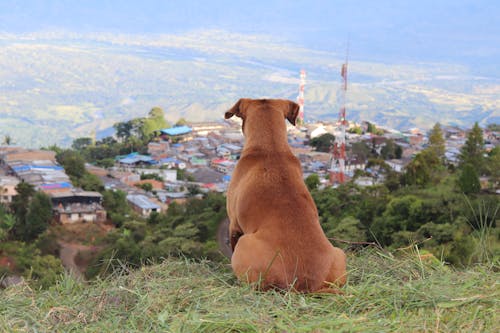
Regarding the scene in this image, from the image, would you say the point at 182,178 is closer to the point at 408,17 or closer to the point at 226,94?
the point at 226,94

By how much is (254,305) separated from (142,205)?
69.1 feet

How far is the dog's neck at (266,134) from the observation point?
2.48 m

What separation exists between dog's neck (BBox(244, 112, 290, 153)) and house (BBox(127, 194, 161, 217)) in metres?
18.9

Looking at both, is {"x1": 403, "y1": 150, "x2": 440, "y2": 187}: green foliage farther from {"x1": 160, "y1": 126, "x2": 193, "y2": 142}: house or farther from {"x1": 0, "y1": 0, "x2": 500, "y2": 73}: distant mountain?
{"x1": 0, "y1": 0, "x2": 500, "y2": 73}: distant mountain

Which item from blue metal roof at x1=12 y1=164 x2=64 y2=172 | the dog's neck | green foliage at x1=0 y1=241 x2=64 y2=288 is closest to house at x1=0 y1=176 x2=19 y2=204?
blue metal roof at x1=12 y1=164 x2=64 y2=172

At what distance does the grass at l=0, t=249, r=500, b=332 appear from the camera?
4.82 feet

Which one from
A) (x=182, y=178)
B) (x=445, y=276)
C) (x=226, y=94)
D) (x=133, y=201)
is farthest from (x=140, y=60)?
(x=445, y=276)

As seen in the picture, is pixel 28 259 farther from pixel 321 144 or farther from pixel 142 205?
pixel 321 144

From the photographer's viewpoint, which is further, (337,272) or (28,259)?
(28,259)

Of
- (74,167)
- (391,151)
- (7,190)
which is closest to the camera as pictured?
(7,190)

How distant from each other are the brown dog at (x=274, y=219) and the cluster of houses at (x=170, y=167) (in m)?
17.9

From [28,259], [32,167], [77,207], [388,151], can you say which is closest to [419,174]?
[28,259]

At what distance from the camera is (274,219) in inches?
86.0

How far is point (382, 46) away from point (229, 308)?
5025 inches
